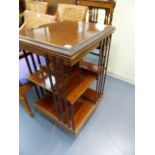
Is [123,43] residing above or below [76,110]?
above

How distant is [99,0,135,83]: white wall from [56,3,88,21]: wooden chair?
0.43 m

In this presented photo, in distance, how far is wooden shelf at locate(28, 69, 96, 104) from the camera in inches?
52.5

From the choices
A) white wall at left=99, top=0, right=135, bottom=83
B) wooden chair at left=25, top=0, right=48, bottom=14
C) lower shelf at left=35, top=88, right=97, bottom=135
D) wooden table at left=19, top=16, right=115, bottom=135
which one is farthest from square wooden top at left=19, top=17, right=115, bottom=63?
wooden chair at left=25, top=0, right=48, bottom=14

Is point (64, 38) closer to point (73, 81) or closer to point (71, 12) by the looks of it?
point (73, 81)

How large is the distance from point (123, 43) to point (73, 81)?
0.89m

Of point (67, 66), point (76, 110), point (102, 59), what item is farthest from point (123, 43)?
point (76, 110)

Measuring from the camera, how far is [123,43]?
6.46ft

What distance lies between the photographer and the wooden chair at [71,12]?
170cm

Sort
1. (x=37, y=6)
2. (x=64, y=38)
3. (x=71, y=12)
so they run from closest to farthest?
(x=64, y=38) → (x=71, y=12) → (x=37, y=6)

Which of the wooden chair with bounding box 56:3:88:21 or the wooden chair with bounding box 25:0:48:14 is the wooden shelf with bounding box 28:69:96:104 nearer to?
the wooden chair with bounding box 56:3:88:21

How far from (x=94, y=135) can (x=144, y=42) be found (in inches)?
42.0
